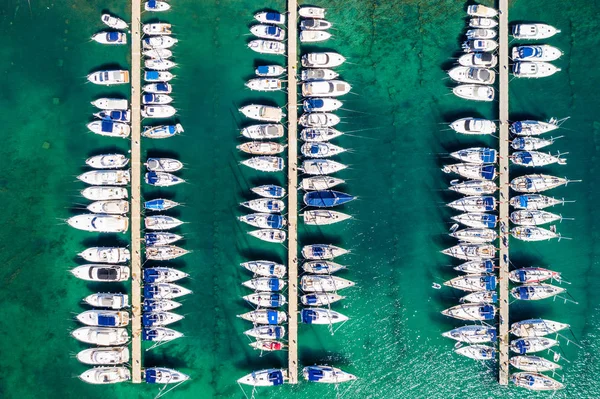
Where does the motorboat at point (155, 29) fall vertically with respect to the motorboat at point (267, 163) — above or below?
above

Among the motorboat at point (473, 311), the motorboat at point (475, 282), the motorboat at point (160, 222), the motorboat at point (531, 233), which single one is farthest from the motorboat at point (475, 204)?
the motorboat at point (160, 222)

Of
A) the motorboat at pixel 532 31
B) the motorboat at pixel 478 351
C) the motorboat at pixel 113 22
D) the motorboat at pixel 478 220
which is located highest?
the motorboat at pixel 113 22

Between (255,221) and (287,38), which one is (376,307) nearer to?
(255,221)

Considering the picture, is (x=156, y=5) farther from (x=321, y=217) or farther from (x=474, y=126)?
(x=474, y=126)

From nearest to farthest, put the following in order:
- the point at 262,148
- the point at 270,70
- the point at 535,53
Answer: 1. the point at 535,53
2. the point at 262,148
3. the point at 270,70

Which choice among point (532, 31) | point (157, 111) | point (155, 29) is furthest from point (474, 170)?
point (155, 29)

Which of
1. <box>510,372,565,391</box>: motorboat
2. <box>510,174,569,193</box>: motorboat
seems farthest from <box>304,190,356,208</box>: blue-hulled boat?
<box>510,372,565,391</box>: motorboat

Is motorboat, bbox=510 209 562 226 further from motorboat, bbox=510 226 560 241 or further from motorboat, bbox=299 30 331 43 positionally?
motorboat, bbox=299 30 331 43

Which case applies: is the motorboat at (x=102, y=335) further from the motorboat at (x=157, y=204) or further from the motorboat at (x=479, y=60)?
the motorboat at (x=479, y=60)
